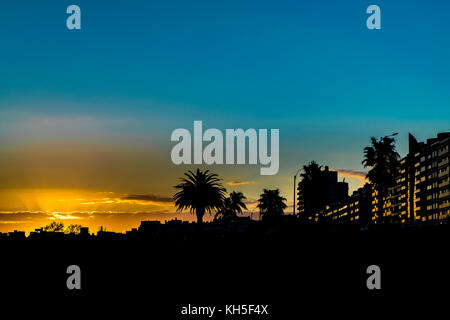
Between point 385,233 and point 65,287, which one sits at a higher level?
point 385,233

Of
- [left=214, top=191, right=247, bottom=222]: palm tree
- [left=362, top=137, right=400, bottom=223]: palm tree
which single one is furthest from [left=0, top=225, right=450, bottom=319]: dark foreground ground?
[left=214, top=191, right=247, bottom=222]: palm tree

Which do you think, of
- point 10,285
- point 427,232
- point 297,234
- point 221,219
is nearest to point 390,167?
point 297,234

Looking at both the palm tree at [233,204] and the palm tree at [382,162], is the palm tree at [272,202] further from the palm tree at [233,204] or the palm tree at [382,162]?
the palm tree at [382,162]

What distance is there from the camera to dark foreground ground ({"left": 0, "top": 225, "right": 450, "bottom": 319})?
198 ft

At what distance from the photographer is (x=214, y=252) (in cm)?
8031

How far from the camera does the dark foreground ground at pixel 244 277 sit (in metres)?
60.4

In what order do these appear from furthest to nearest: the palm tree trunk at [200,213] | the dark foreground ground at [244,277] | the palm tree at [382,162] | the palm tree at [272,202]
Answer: the palm tree at [272,202], the palm tree trunk at [200,213], the palm tree at [382,162], the dark foreground ground at [244,277]

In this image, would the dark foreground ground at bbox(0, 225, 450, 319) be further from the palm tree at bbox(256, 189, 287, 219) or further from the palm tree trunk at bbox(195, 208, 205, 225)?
the palm tree at bbox(256, 189, 287, 219)

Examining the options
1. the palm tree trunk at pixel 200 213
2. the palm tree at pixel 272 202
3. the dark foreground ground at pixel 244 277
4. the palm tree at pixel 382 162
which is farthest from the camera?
the palm tree at pixel 272 202

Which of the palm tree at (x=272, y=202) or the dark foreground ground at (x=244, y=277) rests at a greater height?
the palm tree at (x=272, y=202)

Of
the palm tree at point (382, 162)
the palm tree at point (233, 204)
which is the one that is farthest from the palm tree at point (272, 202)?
the palm tree at point (382, 162)
